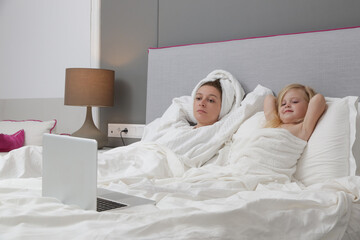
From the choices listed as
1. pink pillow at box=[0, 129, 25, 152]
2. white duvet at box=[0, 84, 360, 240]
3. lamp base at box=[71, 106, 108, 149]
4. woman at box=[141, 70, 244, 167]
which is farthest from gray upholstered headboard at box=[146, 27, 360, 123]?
pink pillow at box=[0, 129, 25, 152]

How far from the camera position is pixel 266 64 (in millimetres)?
2354

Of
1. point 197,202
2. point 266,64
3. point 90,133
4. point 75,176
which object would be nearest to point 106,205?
point 75,176

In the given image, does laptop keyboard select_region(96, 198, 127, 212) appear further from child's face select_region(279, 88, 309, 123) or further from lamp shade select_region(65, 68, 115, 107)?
lamp shade select_region(65, 68, 115, 107)

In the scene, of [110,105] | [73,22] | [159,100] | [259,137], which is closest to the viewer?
[259,137]

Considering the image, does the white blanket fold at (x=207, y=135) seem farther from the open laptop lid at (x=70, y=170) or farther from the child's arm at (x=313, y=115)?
the open laptop lid at (x=70, y=170)

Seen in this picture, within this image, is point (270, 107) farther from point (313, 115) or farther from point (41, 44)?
point (41, 44)

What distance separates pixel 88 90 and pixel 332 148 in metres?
1.74

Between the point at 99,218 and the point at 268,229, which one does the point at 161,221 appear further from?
the point at 268,229

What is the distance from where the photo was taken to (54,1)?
365 centimetres

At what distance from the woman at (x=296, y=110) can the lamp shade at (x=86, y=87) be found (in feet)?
4.27

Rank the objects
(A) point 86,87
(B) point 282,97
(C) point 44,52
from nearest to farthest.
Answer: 1. (B) point 282,97
2. (A) point 86,87
3. (C) point 44,52

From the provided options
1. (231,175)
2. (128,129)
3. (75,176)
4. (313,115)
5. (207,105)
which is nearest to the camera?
(75,176)

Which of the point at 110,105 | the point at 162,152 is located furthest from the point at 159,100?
the point at 162,152

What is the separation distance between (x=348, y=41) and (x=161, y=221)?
157cm
